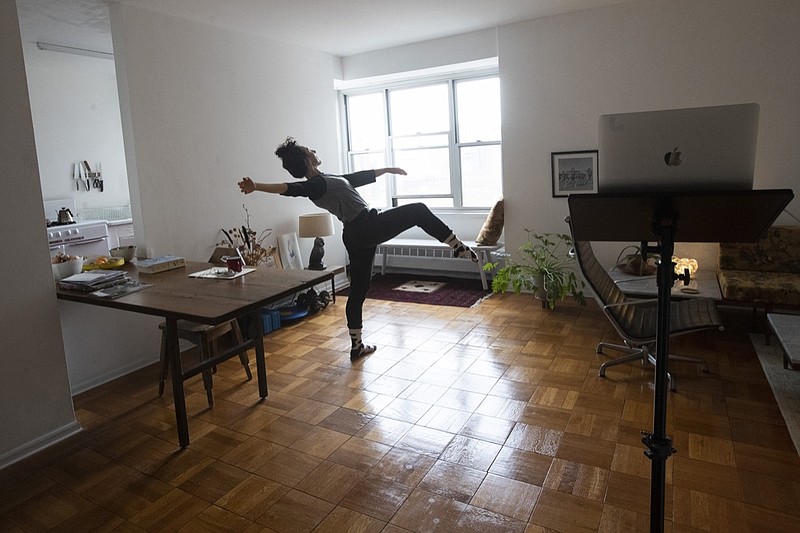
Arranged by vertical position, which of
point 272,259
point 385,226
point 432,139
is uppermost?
point 432,139

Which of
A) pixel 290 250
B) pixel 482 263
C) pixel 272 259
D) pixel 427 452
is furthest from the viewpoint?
pixel 482 263

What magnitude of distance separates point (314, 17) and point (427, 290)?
115 inches

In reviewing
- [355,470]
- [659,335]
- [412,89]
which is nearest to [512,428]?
[355,470]

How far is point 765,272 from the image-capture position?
4.19m

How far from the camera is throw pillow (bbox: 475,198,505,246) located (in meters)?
5.52

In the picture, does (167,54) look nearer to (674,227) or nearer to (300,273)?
(300,273)

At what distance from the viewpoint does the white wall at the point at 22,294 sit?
2.67 m

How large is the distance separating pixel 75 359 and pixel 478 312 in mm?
3214

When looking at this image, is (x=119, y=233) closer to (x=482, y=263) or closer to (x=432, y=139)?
(x=432, y=139)

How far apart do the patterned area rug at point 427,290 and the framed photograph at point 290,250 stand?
2.26 ft

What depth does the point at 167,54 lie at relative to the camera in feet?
13.6

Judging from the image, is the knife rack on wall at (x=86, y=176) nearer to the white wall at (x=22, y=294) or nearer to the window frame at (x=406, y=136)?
the window frame at (x=406, y=136)

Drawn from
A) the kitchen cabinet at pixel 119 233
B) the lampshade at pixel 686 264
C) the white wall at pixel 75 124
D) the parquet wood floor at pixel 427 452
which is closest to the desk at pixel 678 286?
the lampshade at pixel 686 264

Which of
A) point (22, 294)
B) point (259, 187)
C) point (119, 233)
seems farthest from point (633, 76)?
point (119, 233)
